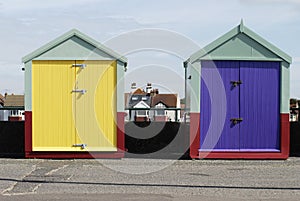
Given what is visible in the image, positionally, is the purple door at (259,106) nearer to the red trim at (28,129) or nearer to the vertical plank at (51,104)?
the vertical plank at (51,104)

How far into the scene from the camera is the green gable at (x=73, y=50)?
17.2m

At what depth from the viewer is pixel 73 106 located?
1719 cm

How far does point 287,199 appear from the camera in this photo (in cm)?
1080

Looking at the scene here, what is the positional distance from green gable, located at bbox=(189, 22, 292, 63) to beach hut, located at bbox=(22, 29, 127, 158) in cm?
247

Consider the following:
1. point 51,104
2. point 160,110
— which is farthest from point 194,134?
point 51,104

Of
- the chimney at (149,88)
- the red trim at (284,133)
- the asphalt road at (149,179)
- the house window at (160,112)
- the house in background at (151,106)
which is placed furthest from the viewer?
the house window at (160,112)

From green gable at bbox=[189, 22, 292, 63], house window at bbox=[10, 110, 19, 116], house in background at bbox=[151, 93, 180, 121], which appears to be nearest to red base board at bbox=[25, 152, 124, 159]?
green gable at bbox=[189, 22, 292, 63]

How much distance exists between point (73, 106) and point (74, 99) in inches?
7.7

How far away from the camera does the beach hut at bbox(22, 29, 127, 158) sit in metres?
17.2

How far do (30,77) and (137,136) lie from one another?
14.1ft

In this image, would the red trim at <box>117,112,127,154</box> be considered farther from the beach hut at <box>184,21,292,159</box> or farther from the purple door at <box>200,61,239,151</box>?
the purple door at <box>200,61,239,151</box>

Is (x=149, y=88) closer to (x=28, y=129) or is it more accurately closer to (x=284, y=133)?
(x=28, y=129)

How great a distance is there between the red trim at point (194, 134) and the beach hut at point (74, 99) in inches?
76.3

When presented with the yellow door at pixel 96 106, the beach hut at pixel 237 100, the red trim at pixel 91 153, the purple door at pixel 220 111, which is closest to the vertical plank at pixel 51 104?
the red trim at pixel 91 153
